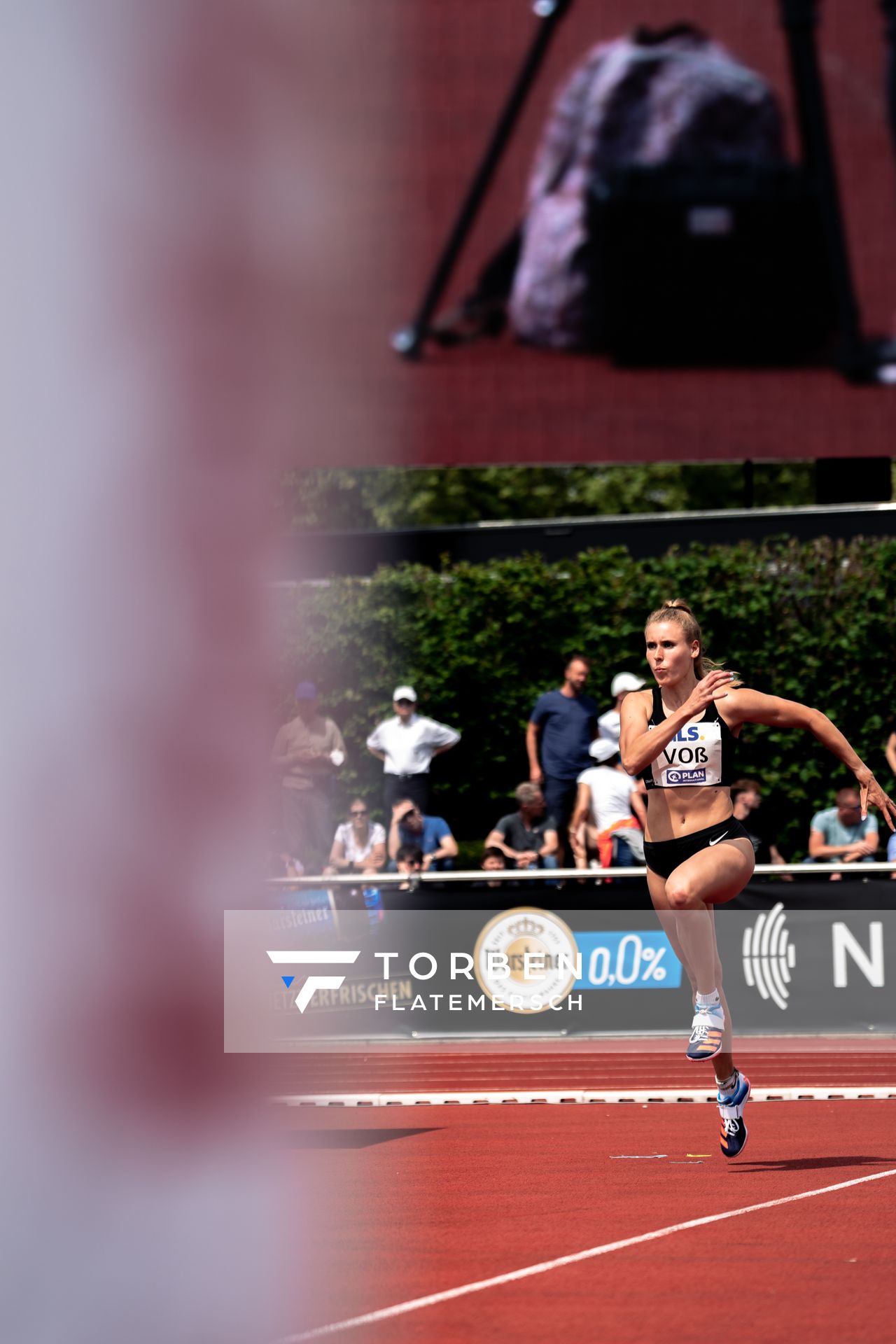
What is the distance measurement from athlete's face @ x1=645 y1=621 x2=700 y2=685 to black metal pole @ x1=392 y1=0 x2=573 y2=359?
46.3ft

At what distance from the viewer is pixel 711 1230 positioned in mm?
6719

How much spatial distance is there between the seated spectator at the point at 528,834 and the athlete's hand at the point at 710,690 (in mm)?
7819

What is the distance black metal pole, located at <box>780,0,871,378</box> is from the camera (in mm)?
22500

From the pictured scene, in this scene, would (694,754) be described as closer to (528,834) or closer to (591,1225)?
(591,1225)

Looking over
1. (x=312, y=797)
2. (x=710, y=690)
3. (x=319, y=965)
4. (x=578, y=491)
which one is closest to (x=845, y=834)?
(x=312, y=797)

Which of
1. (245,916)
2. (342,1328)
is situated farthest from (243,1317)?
(245,916)

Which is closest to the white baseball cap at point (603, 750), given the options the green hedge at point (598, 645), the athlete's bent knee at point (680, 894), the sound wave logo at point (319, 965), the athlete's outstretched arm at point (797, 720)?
the sound wave logo at point (319, 965)

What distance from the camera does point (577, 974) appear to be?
48.0 ft

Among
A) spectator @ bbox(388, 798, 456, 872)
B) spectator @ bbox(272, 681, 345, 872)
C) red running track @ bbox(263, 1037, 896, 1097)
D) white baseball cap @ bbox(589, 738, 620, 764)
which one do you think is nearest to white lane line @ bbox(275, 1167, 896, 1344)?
red running track @ bbox(263, 1037, 896, 1097)

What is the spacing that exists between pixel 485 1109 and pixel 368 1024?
12.2 feet

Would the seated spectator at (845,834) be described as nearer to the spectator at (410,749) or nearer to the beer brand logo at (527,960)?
the beer brand logo at (527,960)

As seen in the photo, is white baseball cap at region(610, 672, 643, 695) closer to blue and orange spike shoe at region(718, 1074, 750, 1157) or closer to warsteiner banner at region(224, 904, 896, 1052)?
warsteiner banner at region(224, 904, 896, 1052)

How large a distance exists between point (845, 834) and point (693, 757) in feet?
26.3

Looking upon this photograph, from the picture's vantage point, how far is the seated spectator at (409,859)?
607 inches
